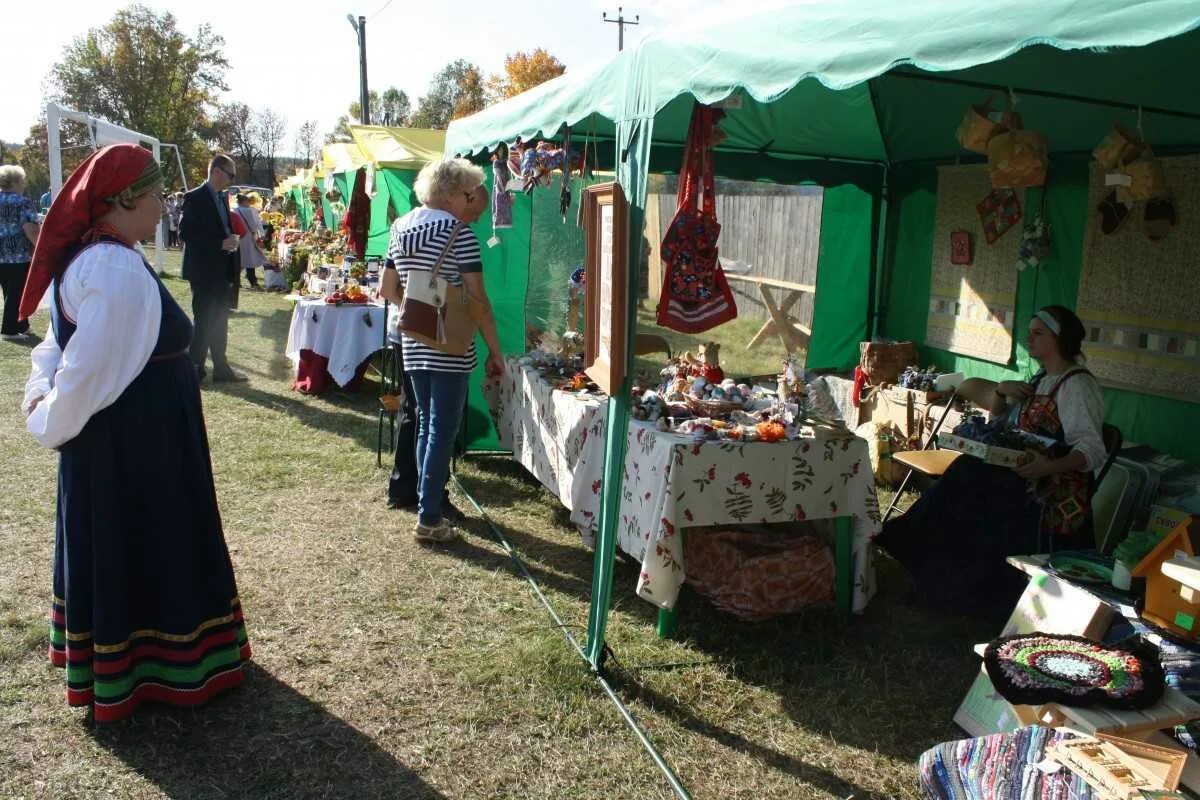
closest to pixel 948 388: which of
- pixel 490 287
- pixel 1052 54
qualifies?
pixel 1052 54

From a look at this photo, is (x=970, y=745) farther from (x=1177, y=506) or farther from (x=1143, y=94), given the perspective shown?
(x=1143, y=94)

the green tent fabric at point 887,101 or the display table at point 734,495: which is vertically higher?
the green tent fabric at point 887,101

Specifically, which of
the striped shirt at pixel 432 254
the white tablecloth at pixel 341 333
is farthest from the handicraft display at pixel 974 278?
the white tablecloth at pixel 341 333

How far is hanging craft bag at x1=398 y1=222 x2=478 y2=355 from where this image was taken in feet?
12.7

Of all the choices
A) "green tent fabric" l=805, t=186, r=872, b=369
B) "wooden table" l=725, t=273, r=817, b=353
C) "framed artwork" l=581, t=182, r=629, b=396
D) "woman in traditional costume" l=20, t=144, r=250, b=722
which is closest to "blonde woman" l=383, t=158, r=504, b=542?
"framed artwork" l=581, t=182, r=629, b=396

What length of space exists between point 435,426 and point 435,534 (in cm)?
56

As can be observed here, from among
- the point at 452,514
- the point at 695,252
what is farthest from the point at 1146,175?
the point at 452,514

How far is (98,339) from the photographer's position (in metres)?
2.29

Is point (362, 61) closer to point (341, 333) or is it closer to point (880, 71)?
point (341, 333)

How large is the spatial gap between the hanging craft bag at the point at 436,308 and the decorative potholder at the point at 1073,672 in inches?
99.6

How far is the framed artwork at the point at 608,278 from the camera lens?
2746 millimetres

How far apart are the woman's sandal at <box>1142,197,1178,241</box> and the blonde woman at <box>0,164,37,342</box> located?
362 inches

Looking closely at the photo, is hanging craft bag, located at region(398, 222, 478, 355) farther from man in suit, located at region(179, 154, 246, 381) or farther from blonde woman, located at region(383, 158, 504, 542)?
man in suit, located at region(179, 154, 246, 381)

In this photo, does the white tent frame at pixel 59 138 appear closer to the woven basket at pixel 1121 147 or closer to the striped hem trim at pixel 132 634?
the striped hem trim at pixel 132 634
